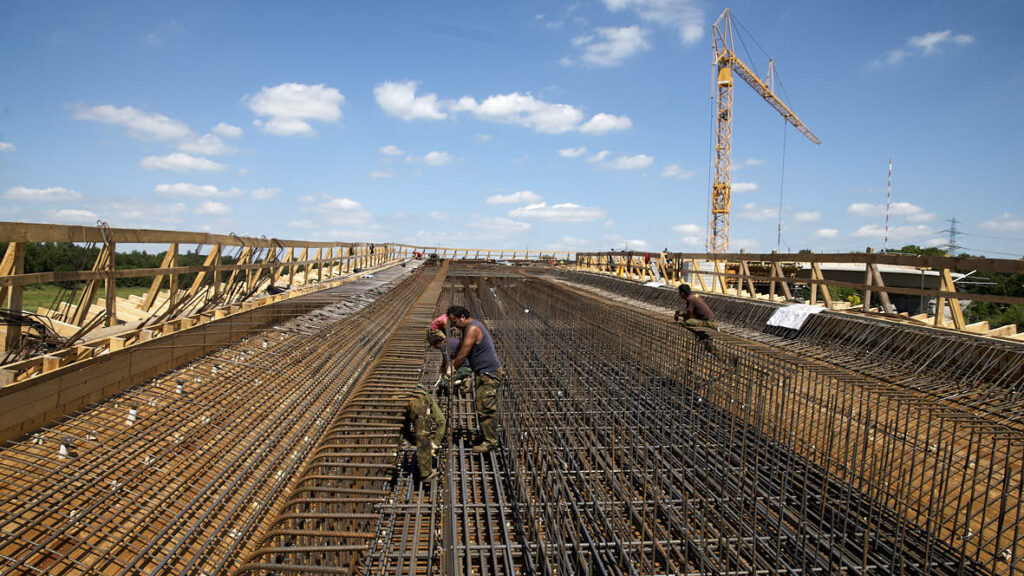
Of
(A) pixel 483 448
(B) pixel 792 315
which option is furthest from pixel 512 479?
(B) pixel 792 315

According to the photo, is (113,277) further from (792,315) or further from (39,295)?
(39,295)

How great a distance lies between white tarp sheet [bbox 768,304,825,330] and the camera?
8305 millimetres

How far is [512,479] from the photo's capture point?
3959mm

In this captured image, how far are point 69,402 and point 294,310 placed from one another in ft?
14.9

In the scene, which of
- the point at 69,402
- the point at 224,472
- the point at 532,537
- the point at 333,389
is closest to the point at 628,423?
the point at 532,537

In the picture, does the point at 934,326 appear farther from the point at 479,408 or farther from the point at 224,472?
the point at 224,472

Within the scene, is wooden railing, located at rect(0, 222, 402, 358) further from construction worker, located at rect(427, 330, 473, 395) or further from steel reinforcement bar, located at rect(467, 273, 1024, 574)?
steel reinforcement bar, located at rect(467, 273, 1024, 574)

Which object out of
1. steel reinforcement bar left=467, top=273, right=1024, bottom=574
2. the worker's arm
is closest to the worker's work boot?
steel reinforcement bar left=467, top=273, right=1024, bottom=574

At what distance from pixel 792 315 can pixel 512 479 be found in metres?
6.61

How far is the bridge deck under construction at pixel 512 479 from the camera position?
2.55m

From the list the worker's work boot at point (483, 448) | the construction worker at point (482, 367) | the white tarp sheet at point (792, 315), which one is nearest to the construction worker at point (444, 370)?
the construction worker at point (482, 367)

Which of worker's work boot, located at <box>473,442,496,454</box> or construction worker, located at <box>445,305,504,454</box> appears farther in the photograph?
construction worker, located at <box>445,305,504,454</box>

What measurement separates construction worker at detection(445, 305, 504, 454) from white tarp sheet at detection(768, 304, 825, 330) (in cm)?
598

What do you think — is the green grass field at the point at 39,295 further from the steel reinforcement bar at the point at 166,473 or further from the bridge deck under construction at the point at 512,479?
the bridge deck under construction at the point at 512,479
